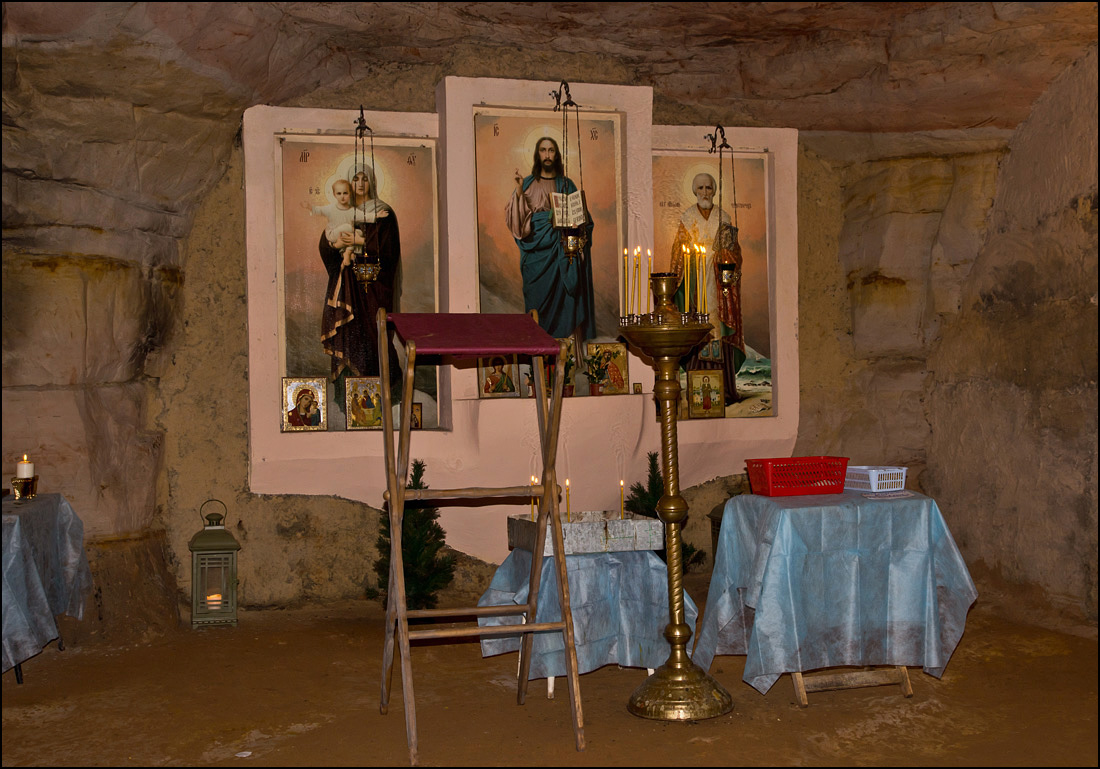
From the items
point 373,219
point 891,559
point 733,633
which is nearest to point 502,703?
point 733,633

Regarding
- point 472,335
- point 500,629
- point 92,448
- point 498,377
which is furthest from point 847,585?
point 92,448

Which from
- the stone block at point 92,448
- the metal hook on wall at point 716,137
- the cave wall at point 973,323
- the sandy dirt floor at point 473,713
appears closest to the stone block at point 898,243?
the cave wall at point 973,323

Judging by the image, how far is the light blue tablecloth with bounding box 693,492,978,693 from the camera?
407 cm

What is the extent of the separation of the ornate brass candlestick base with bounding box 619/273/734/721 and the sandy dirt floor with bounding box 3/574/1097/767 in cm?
8

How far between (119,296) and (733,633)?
13.0ft

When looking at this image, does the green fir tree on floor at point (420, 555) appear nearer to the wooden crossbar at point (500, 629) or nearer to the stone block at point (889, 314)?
the wooden crossbar at point (500, 629)

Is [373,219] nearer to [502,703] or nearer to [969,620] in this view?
[502,703]

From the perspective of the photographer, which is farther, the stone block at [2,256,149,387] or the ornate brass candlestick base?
the stone block at [2,256,149,387]

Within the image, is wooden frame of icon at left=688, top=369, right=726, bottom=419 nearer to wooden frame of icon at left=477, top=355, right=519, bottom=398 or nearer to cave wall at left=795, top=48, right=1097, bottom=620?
cave wall at left=795, top=48, right=1097, bottom=620

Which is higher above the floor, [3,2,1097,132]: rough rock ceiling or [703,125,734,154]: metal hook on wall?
[3,2,1097,132]: rough rock ceiling

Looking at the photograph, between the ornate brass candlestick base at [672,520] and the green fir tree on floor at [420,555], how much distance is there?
7.67ft

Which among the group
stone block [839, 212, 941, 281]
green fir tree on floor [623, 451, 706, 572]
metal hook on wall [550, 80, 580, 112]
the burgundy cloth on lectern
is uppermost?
metal hook on wall [550, 80, 580, 112]

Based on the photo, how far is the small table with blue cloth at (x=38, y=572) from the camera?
14.6 feet

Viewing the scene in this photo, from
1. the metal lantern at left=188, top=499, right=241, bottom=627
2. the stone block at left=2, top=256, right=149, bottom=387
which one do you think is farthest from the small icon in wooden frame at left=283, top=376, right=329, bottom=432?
the stone block at left=2, top=256, right=149, bottom=387
